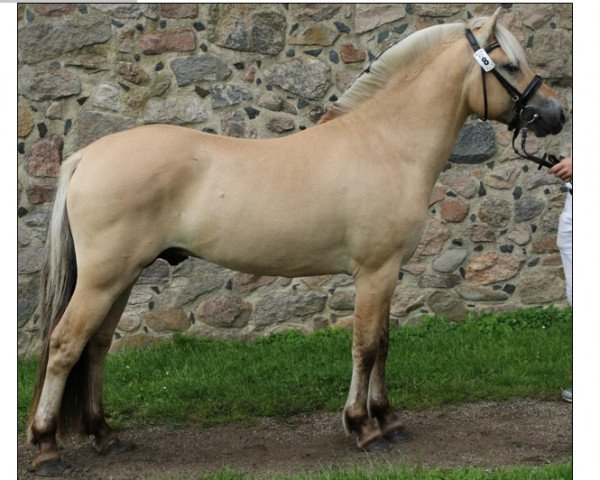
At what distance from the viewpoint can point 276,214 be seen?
401 centimetres

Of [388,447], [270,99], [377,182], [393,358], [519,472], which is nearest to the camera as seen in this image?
[519,472]

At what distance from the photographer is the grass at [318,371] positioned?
513cm

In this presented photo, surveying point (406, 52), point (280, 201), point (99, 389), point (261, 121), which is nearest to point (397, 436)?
point (280, 201)

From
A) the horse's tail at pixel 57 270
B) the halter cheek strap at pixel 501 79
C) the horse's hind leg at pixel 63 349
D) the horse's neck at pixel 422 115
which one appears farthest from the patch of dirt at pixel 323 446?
the halter cheek strap at pixel 501 79

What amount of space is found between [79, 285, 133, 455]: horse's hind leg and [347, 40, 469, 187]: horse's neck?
1.74 metres

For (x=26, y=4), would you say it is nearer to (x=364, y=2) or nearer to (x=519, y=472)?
(x=364, y=2)

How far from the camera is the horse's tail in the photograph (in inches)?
159

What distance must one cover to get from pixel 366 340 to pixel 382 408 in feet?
1.79

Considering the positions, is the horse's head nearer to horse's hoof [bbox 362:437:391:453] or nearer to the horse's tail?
horse's hoof [bbox 362:437:391:453]

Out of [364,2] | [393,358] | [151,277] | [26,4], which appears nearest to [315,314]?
[393,358]

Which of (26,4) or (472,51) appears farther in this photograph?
(26,4)

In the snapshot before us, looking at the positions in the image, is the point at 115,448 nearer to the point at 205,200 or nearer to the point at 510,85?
the point at 205,200

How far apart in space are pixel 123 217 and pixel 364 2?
3401 millimetres

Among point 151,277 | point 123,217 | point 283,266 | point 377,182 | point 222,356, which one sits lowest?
point 222,356
